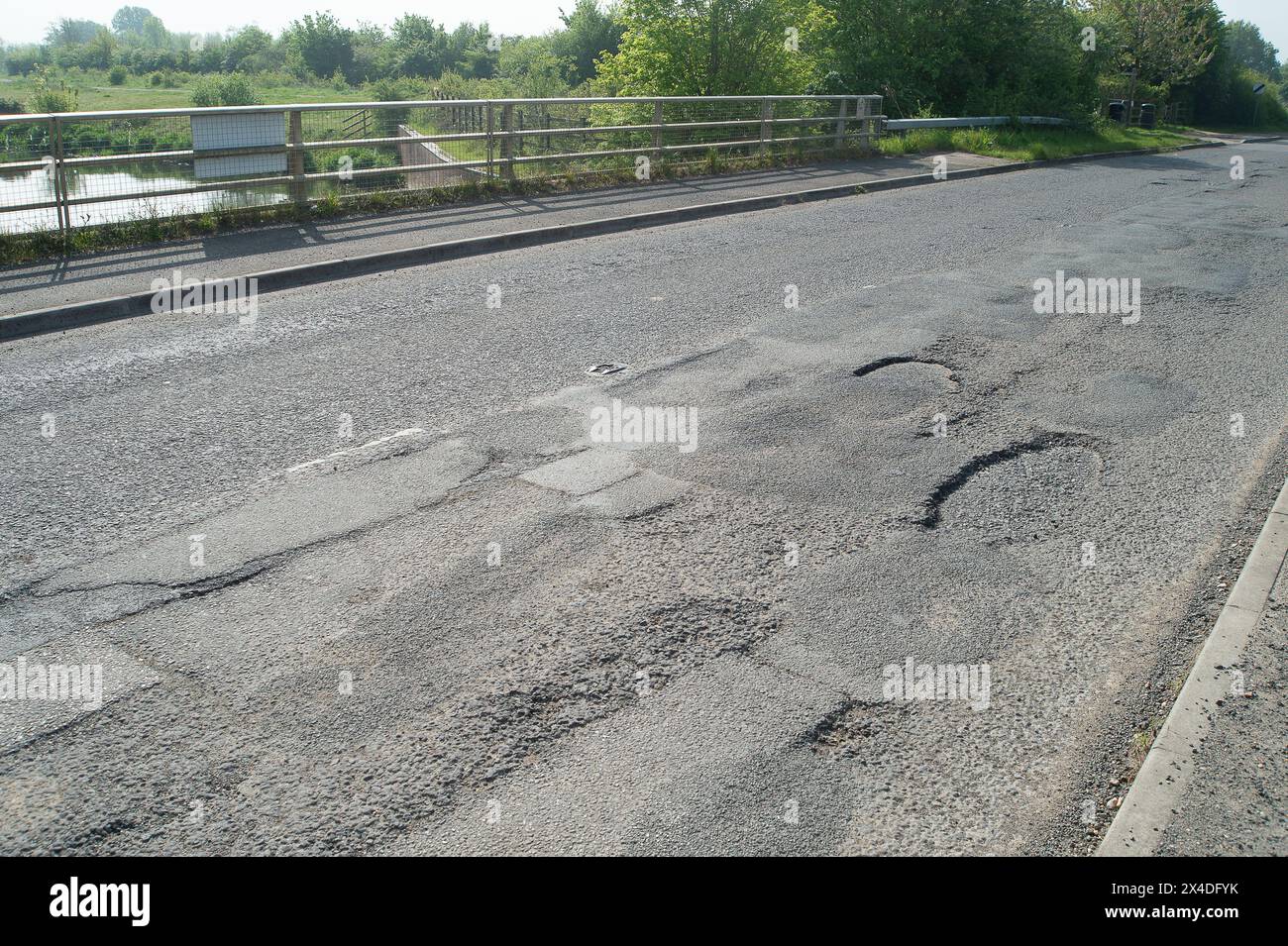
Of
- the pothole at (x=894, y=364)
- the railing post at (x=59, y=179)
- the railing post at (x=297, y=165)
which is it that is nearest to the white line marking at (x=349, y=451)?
the pothole at (x=894, y=364)

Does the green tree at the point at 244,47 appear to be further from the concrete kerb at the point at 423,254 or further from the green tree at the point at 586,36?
the concrete kerb at the point at 423,254

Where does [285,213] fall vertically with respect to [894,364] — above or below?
above

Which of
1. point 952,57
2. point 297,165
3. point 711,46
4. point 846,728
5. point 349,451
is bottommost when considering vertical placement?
point 846,728

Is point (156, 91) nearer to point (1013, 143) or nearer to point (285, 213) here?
point (1013, 143)

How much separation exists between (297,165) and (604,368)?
7.55 metres

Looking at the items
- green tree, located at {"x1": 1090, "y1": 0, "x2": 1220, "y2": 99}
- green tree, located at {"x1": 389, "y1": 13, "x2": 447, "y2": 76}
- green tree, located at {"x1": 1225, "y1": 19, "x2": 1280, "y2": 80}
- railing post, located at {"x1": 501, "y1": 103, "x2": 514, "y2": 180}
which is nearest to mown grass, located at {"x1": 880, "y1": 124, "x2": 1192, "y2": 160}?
railing post, located at {"x1": 501, "y1": 103, "x2": 514, "y2": 180}

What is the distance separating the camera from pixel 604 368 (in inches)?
315

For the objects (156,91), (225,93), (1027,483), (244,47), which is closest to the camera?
(1027,483)

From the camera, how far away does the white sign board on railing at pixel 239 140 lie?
12578 mm

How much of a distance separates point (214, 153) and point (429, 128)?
4.14m

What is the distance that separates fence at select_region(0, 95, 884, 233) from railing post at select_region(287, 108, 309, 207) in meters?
0.02

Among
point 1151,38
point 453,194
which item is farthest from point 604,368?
point 1151,38

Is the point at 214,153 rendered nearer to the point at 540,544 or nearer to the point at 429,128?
the point at 429,128
